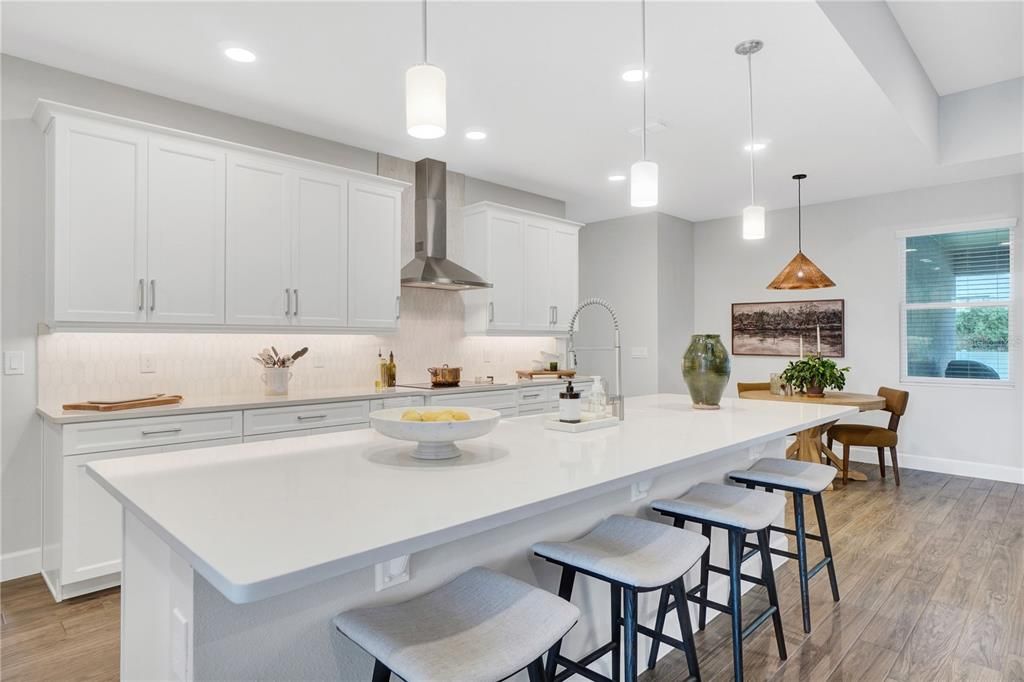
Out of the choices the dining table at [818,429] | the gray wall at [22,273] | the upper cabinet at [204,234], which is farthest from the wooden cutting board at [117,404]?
the dining table at [818,429]

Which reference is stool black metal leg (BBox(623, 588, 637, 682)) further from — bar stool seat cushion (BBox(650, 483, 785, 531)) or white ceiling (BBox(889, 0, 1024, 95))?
white ceiling (BBox(889, 0, 1024, 95))

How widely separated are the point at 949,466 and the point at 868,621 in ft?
12.2

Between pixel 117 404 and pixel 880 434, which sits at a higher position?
pixel 117 404

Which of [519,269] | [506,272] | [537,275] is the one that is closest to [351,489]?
[506,272]

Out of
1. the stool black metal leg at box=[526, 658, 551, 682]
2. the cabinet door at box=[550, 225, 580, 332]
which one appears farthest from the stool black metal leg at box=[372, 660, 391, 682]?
the cabinet door at box=[550, 225, 580, 332]

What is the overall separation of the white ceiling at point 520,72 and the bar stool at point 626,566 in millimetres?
2180

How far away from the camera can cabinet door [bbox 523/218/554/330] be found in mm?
5277

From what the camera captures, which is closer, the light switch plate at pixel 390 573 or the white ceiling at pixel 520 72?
the light switch plate at pixel 390 573

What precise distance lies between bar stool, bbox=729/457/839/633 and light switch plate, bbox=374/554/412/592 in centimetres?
155

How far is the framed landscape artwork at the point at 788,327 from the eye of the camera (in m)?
6.07

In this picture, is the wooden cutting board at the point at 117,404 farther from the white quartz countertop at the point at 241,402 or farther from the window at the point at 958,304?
the window at the point at 958,304

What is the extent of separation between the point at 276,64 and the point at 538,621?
9.86 ft

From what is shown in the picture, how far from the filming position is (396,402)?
3975 mm

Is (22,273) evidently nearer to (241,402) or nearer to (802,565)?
(241,402)
